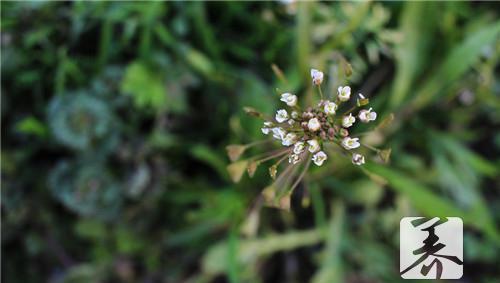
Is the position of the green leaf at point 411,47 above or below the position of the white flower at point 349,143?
above

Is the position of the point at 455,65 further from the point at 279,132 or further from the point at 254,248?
the point at 279,132

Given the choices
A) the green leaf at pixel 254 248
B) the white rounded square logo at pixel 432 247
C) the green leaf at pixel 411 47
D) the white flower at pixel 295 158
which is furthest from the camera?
the green leaf at pixel 254 248

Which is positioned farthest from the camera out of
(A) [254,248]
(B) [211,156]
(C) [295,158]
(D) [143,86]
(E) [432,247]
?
(A) [254,248]

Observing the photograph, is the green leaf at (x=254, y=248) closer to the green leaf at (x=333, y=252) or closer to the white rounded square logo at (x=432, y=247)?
the green leaf at (x=333, y=252)

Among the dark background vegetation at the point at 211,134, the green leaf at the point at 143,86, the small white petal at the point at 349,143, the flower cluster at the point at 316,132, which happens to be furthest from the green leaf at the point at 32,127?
the small white petal at the point at 349,143

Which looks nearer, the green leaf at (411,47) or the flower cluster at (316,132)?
the flower cluster at (316,132)

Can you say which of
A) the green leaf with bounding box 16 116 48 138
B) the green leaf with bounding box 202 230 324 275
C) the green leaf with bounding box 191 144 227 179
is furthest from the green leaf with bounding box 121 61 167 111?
the green leaf with bounding box 202 230 324 275

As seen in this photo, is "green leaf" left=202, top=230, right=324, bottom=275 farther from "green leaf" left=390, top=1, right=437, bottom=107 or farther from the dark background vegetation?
"green leaf" left=390, top=1, right=437, bottom=107

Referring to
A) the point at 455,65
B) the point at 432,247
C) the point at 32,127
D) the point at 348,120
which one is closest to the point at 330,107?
the point at 348,120
